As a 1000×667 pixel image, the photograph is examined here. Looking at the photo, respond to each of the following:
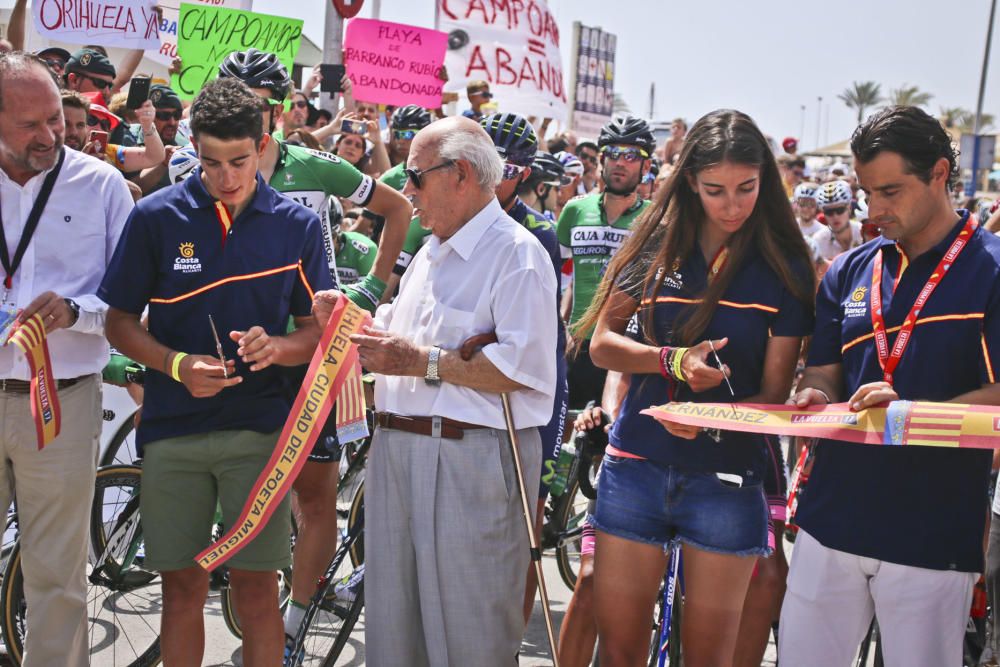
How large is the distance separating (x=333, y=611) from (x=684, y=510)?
178 cm

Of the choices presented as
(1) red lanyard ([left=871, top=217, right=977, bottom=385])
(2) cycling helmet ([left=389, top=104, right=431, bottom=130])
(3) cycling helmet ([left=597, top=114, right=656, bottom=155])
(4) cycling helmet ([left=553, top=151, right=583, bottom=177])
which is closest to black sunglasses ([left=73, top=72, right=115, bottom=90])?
(2) cycling helmet ([left=389, top=104, right=431, bottom=130])

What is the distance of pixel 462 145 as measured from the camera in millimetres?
3834

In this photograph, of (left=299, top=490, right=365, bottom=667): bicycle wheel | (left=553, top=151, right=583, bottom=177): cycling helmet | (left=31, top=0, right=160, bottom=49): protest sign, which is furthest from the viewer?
(left=553, top=151, right=583, bottom=177): cycling helmet

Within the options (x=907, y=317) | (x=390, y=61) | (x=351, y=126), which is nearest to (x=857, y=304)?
(x=907, y=317)

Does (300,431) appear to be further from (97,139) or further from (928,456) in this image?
(97,139)

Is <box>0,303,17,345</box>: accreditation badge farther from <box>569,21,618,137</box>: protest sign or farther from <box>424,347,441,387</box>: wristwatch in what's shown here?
<box>569,21,618,137</box>: protest sign

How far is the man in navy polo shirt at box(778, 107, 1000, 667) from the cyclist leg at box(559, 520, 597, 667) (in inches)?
43.4

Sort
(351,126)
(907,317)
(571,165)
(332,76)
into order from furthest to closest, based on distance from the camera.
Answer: (571,165) < (332,76) < (351,126) < (907,317)

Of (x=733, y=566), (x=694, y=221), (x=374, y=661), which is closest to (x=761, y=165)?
(x=694, y=221)

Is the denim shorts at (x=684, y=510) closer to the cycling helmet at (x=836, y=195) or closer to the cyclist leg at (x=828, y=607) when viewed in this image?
the cyclist leg at (x=828, y=607)

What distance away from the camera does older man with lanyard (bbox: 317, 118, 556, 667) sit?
3.76 m

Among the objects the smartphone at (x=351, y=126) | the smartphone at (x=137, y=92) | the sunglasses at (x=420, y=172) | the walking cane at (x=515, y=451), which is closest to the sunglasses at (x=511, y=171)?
the sunglasses at (x=420, y=172)

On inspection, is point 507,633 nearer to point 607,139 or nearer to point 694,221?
point 694,221

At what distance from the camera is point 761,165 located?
12.6ft
